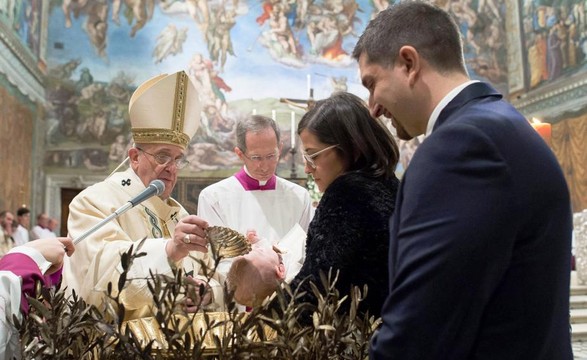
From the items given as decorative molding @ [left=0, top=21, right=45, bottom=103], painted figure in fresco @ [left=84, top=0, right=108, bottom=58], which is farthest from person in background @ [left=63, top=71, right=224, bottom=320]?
painted figure in fresco @ [left=84, top=0, right=108, bottom=58]

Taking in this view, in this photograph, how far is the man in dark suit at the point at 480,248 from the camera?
983 millimetres

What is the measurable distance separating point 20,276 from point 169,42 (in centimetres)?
1386

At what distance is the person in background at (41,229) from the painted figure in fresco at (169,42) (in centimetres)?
483

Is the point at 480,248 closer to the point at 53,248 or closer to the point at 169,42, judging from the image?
the point at 53,248

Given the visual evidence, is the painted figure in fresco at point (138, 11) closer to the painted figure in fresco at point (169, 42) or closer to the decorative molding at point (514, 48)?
the painted figure in fresco at point (169, 42)

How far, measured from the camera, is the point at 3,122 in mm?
10938

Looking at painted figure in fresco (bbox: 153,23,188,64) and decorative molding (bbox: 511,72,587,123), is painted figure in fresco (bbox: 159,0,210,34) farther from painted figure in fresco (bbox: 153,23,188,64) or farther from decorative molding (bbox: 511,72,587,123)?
decorative molding (bbox: 511,72,587,123)

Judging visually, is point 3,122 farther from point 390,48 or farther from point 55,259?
point 390,48

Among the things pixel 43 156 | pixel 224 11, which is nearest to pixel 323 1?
pixel 224 11

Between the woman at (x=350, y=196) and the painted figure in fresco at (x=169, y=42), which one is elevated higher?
the painted figure in fresco at (x=169, y=42)

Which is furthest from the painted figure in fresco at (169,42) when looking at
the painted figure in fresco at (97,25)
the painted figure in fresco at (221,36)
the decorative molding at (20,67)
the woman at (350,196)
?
the woman at (350,196)

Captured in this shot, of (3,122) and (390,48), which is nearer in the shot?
(390,48)

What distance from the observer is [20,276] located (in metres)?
1.62

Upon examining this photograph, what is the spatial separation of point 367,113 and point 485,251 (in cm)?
93
